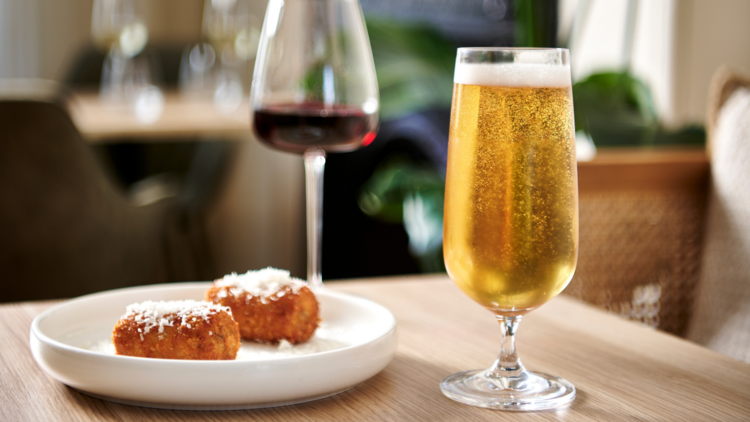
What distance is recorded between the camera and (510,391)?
0.58m

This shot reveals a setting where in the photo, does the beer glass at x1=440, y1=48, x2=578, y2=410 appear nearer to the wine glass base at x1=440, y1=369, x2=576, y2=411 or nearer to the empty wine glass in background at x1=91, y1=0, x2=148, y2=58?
the wine glass base at x1=440, y1=369, x2=576, y2=411

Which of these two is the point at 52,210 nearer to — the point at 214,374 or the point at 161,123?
the point at 161,123

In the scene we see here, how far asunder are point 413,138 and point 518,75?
1924 mm

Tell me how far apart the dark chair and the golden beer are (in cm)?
135

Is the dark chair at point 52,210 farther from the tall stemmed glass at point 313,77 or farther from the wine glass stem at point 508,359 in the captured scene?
the wine glass stem at point 508,359

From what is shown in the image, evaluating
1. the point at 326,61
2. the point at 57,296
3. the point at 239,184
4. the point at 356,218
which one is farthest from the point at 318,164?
the point at 239,184

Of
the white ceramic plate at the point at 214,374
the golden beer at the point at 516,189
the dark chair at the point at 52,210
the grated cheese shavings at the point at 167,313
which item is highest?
the golden beer at the point at 516,189

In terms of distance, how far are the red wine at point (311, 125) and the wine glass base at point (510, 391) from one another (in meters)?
0.37

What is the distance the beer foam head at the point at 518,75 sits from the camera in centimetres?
57

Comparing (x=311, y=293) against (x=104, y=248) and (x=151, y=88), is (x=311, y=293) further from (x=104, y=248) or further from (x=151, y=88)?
(x=151, y=88)

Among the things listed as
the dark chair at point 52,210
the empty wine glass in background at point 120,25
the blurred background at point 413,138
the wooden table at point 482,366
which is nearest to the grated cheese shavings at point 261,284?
the wooden table at point 482,366

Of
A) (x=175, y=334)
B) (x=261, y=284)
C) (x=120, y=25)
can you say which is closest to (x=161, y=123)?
(x=120, y=25)

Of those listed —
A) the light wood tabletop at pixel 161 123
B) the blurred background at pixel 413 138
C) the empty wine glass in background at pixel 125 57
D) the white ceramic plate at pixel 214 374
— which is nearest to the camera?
the white ceramic plate at pixel 214 374

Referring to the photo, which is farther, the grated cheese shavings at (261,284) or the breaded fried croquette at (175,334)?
the grated cheese shavings at (261,284)
